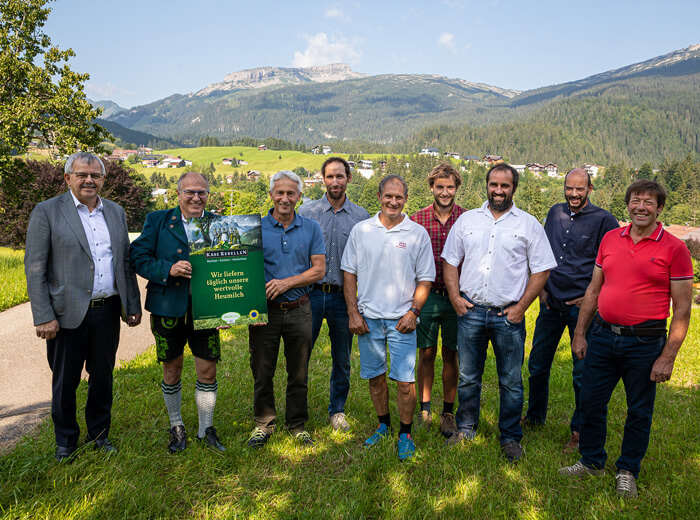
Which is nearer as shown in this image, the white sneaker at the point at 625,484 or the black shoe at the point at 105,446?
the white sneaker at the point at 625,484

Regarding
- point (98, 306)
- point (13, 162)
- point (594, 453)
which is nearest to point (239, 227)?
point (98, 306)

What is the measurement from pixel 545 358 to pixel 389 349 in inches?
72.0

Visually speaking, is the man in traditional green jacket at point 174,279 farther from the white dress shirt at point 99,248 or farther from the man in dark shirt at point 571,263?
the man in dark shirt at point 571,263

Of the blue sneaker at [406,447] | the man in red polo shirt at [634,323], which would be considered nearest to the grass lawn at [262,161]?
the blue sneaker at [406,447]

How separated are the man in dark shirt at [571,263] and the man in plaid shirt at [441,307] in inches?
36.8

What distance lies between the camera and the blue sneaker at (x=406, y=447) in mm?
4227

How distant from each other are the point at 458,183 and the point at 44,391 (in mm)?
5945

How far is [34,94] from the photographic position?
18719 mm

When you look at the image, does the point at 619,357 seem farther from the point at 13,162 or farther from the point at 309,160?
the point at 309,160

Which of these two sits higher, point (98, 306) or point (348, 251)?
point (348, 251)

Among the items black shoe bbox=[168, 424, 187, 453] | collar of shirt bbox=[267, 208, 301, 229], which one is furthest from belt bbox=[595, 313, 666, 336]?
black shoe bbox=[168, 424, 187, 453]

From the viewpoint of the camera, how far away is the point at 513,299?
13.8 feet

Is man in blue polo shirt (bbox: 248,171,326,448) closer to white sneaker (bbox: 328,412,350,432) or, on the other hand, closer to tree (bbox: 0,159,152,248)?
white sneaker (bbox: 328,412,350,432)

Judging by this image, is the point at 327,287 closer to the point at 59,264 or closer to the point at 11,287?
the point at 59,264
